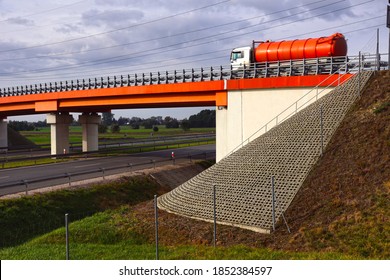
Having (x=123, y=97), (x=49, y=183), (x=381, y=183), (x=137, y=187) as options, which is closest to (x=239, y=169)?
(x=381, y=183)

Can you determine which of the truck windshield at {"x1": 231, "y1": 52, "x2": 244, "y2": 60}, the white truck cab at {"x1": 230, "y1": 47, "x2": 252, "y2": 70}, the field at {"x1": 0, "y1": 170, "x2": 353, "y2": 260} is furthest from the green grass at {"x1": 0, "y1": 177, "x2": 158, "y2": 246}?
the truck windshield at {"x1": 231, "y1": 52, "x2": 244, "y2": 60}

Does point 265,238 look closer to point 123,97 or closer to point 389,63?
point 389,63

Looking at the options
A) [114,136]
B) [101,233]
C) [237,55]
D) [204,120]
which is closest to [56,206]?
[101,233]

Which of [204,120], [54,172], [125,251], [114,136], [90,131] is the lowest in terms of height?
[125,251]

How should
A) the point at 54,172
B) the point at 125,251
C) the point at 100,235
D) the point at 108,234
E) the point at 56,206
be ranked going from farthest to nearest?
the point at 54,172, the point at 56,206, the point at 108,234, the point at 100,235, the point at 125,251

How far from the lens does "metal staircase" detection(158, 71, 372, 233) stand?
1509 cm

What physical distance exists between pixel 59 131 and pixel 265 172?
35203 millimetres

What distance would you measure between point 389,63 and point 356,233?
14432mm

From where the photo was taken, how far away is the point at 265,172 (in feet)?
56.2

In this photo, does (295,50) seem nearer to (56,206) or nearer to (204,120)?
(56,206)

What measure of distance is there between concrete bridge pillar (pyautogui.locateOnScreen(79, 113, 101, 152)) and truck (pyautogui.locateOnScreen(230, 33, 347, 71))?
24.7 m

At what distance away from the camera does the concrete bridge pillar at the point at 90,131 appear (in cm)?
4875

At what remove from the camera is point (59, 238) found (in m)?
14.8

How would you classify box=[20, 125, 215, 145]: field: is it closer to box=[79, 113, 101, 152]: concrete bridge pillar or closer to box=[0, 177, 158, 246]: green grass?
box=[79, 113, 101, 152]: concrete bridge pillar
